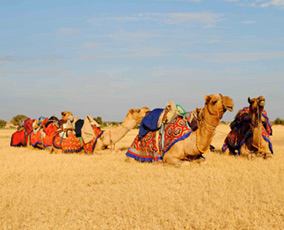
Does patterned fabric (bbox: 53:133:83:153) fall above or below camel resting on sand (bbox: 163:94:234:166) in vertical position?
below

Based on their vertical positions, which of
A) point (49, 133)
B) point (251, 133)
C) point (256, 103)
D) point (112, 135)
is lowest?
point (49, 133)

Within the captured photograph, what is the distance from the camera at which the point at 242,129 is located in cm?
1270

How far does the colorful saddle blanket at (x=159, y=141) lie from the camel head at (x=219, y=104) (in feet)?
3.79

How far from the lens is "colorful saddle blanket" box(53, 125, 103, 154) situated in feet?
47.1

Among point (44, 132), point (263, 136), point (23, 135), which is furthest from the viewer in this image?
point (23, 135)

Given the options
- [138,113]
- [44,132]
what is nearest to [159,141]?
[138,113]

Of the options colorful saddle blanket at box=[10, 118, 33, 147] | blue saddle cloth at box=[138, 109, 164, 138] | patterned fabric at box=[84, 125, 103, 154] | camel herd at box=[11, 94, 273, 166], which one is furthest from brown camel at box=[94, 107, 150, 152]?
colorful saddle blanket at box=[10, 118, 33, 147]

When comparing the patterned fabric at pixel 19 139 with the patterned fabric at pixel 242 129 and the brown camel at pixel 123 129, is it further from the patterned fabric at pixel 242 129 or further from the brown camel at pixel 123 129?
the patterned fabric at pixel 242 129

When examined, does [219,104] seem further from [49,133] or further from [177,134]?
[49,133]

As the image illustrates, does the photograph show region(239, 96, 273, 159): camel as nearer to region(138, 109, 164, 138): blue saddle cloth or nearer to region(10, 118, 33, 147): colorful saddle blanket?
region(138, 109, 164, 138): blue saddle cloth

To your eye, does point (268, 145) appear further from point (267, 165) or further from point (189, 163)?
point (189, 163)

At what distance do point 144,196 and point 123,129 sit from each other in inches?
279

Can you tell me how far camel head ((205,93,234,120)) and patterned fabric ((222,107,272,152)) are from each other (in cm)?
310

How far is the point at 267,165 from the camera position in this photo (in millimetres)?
10555
